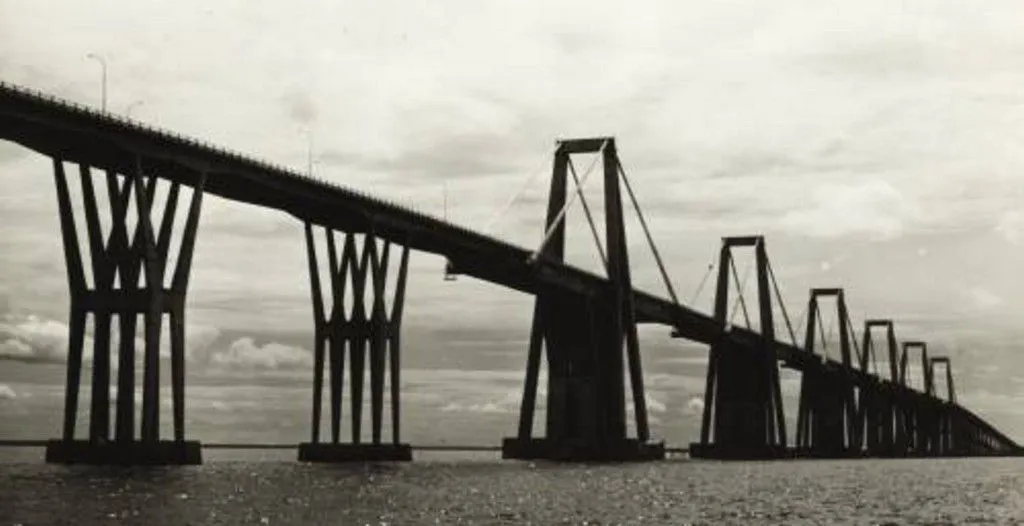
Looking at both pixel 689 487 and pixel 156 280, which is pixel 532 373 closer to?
pixel 689 487

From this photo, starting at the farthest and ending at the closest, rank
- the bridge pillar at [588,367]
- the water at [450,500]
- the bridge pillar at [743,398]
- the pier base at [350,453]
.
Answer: the bridge pillar at [743,398] < the bridge pillar at [588,367] < the pier base at [350,453] < the water at [450,500]

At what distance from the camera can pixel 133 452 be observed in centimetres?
5547

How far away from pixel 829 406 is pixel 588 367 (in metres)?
85.6

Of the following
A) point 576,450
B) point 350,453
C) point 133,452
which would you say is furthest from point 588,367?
point 133,452

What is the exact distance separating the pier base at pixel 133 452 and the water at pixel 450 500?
546 mm

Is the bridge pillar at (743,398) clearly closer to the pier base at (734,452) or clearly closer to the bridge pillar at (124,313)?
the pier base at (734,452)

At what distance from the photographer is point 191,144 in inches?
2299

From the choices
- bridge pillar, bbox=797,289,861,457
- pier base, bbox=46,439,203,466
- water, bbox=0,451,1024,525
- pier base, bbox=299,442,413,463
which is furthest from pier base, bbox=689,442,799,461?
pier base, bbox=46,439,203,466

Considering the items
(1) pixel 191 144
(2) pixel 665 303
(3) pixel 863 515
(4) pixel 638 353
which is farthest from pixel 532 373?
(3) pixel 863 515

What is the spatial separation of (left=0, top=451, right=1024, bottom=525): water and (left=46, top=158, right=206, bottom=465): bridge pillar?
49.6 inches

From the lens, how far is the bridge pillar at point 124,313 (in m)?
54.8

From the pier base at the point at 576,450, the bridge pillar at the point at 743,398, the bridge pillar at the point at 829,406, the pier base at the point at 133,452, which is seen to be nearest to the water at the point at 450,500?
the pier base at the point at 133,452

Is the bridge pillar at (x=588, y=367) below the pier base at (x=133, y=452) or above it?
above

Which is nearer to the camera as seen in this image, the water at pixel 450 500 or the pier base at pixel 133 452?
the water at pixel 450 500
